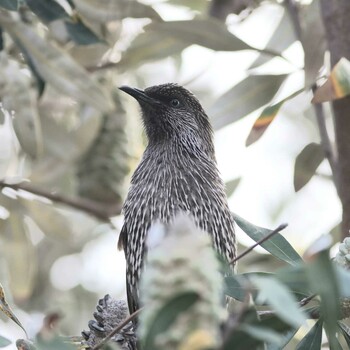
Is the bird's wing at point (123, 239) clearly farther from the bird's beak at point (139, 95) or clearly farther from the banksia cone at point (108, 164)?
the banksia cone at point (108, 164)

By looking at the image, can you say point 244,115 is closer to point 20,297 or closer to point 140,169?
point 140,169

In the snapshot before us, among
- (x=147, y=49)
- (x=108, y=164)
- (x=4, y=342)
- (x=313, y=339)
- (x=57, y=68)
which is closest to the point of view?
(x=4, y=342)

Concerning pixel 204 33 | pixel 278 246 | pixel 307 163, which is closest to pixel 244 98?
pixel 204 33

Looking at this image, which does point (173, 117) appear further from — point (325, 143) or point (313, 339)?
point (313, 339)

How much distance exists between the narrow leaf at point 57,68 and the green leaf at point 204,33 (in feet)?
1.42

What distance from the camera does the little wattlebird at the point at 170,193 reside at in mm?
3826

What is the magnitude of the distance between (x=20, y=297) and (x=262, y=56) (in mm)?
1637

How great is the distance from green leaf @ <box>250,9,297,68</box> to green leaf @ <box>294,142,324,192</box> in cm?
51

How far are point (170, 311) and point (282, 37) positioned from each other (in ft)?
10.4

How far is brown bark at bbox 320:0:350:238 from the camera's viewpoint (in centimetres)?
383

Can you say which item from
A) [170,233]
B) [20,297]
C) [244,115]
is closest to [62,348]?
[170,233]

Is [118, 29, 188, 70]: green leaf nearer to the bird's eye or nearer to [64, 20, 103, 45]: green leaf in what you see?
the bird's eye

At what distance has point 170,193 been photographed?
12.7 feet

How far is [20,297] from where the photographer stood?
4746 millimetres
